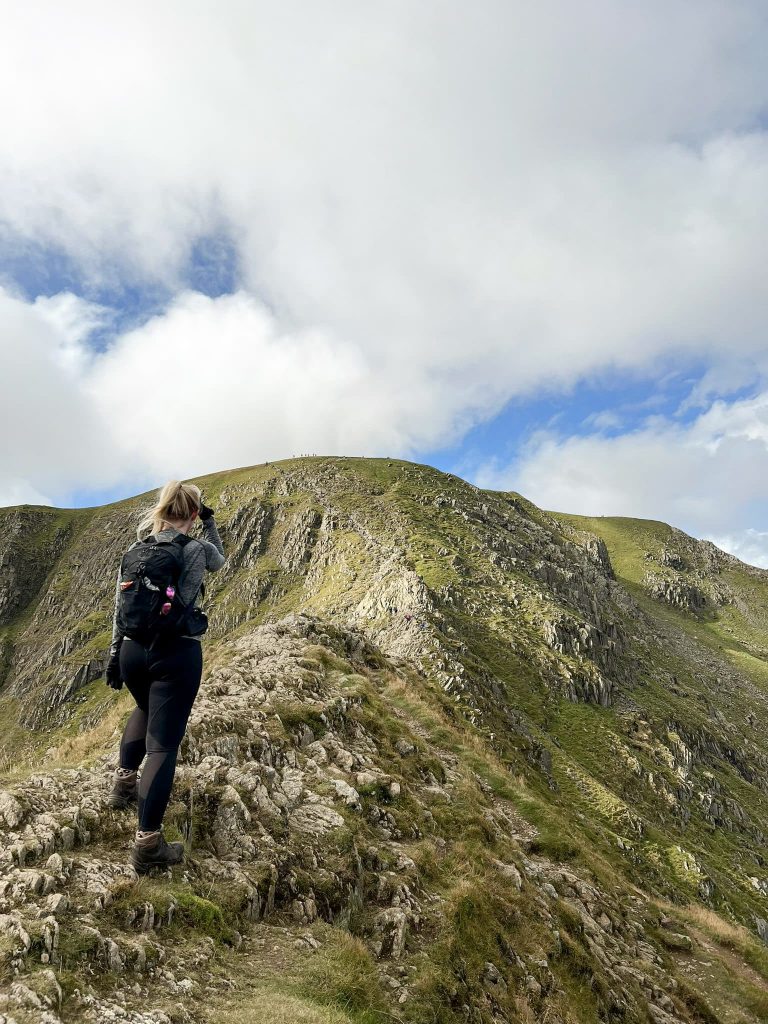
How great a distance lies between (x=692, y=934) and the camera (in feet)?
57.4

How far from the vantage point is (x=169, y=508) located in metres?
7.65

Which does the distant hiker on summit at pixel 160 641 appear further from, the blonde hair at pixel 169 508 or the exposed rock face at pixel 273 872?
the exposed rock face at pixel 273 872

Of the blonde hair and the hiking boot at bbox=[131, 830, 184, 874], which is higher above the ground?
the blonde hair

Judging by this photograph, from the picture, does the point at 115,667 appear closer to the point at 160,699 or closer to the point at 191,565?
the point at 160,699

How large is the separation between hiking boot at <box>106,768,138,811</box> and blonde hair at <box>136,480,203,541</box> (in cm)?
398

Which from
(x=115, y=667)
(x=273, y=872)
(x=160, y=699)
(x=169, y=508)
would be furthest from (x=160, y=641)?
(x=273, y=872)

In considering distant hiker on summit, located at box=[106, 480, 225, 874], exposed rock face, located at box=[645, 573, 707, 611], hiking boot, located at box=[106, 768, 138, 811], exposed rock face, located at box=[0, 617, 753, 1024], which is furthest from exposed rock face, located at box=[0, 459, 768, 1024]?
exposed rock face, located at box=[645, 573, 707, 611]

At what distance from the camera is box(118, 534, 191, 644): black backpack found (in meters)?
6.98

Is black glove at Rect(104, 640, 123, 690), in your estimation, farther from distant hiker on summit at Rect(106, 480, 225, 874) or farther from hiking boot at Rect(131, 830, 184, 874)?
hiking boot at Rect(131, 830, 184, 874)

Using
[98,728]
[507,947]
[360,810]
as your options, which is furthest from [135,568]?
[98,728]

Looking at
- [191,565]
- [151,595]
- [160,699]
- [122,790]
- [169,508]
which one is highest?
[169,508]

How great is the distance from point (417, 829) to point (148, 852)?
7026 millimetres

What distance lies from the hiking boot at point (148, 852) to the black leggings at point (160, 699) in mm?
142

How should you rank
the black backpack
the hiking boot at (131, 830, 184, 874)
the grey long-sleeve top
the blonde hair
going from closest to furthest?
1. the black backpack
2. the hiking boot at (131, 830, 184, 874)
3. the grey long-sleeve top
4. the blonde hair
